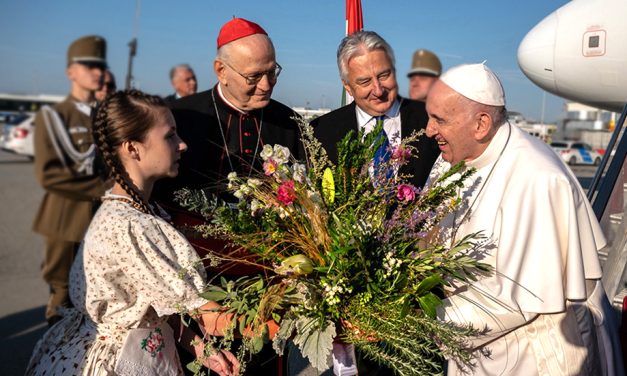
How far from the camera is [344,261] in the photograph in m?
2.00

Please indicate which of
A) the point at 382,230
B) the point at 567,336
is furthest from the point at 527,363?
the point at 382,230

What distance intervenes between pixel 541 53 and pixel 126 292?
7.82m

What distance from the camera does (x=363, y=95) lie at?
3396 mm

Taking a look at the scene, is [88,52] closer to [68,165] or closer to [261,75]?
[261,75]

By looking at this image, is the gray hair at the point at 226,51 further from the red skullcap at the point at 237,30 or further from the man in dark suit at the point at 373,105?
the man in dark suit at the point at 373,105

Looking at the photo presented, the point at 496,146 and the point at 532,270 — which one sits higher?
the point at 496,146

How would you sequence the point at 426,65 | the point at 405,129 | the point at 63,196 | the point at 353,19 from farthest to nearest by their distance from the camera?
the point at 426,65 < the point at 63,196 < the point at 353,19 < the point at 405,129

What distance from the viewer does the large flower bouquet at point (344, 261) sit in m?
2.00

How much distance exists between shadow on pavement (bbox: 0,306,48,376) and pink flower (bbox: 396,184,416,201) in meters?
3.64

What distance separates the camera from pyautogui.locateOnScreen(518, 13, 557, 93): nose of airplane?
27.6ft

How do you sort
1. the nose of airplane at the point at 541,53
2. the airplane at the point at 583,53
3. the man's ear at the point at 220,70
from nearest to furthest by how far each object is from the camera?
the man's ear at the point at 220,70
the airplane at the point at 583,53
the nose of airplane at the point at 541,53

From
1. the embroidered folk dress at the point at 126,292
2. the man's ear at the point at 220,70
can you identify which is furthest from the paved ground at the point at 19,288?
the embroidered folk dress at the point at 126,292

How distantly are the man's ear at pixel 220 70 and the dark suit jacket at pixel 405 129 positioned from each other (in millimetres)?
684

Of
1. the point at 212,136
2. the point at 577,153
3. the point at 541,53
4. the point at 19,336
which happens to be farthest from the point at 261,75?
the point at 577,153
